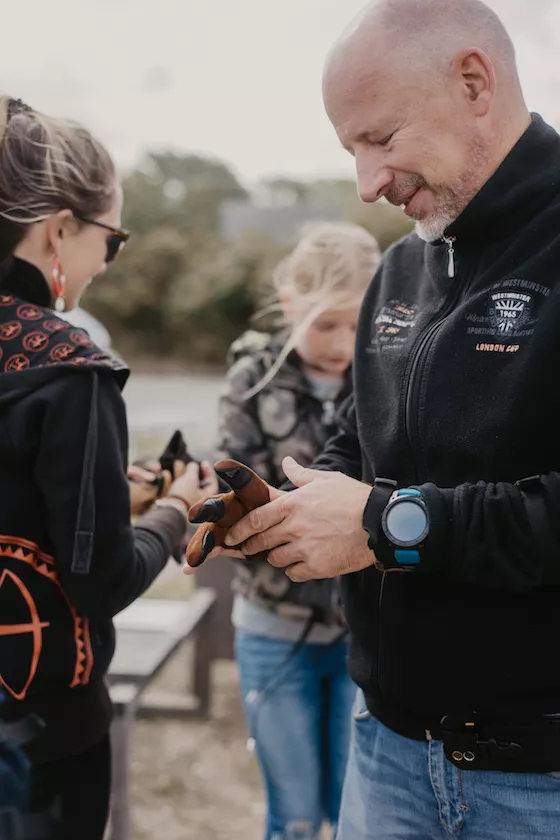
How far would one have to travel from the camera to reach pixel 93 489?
1564mm

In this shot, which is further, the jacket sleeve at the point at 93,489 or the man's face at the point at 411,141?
the jacket sleeve at the point at 93,489

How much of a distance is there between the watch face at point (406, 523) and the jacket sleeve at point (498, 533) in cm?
1

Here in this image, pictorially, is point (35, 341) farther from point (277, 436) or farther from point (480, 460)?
point (277, 436)

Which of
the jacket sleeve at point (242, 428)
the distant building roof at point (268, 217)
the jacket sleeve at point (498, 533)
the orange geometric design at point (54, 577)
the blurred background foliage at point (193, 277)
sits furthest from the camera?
the distant building roof at point (268, 217)

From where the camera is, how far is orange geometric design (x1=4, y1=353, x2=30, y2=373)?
156 cm

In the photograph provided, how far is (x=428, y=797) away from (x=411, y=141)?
1154 millimetres

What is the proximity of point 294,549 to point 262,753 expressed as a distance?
137cm

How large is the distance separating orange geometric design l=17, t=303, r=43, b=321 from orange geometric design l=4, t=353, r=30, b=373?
99mm

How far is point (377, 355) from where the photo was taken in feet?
5.23

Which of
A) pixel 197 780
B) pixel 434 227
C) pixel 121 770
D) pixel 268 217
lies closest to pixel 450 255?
pixel 434 227

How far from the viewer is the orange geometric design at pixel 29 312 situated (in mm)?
1636

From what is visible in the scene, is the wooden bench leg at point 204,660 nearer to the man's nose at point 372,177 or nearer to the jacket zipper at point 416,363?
the jacket zipper at point 416,363

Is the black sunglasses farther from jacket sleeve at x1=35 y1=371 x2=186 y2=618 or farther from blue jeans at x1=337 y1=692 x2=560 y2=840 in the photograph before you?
blue jeans at x1=337 y1=692 x2=560 y2=840

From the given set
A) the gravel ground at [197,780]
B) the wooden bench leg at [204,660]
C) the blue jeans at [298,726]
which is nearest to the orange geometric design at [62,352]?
the blue jeans at [298,726]
